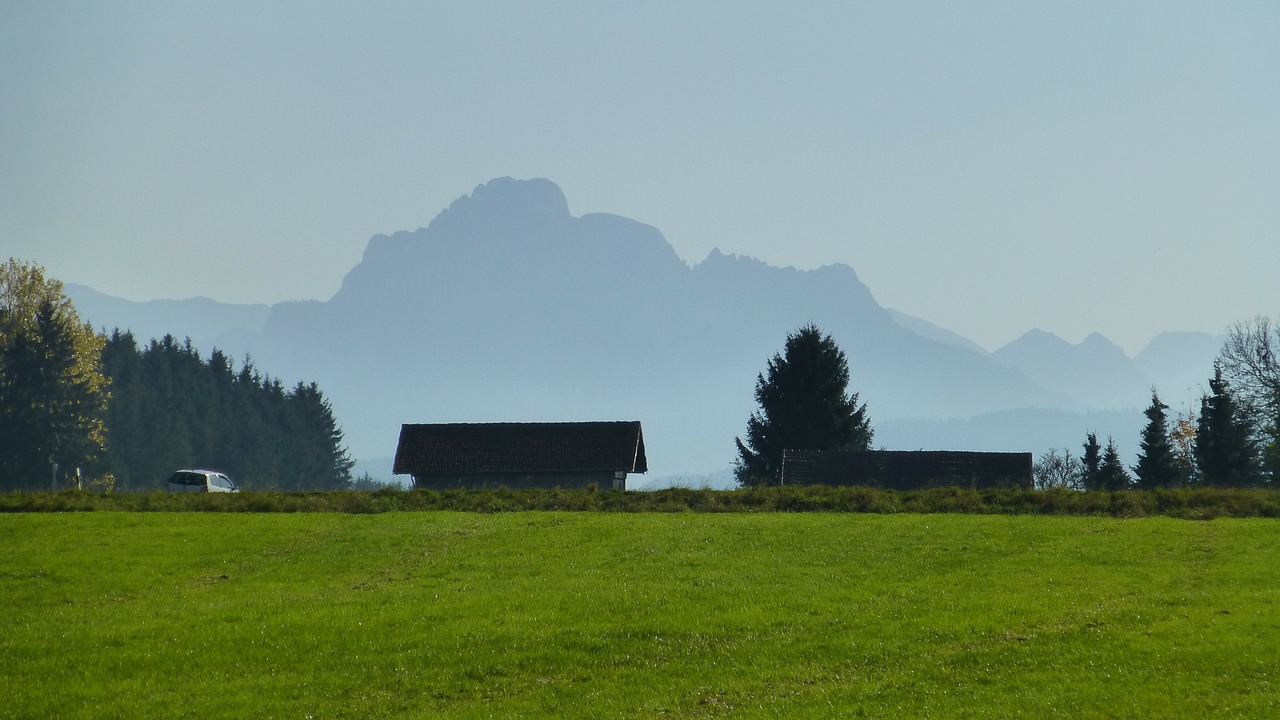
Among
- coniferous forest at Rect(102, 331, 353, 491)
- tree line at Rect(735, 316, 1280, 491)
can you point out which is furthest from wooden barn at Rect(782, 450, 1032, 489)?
coniferous forest at Rect(102, 331, 353, 491)

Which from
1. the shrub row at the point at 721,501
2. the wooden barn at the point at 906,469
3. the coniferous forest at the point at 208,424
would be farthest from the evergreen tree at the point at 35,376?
the wooden barn at the point at 906,469

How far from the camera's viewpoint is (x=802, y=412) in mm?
100500

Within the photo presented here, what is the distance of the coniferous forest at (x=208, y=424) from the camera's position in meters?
124

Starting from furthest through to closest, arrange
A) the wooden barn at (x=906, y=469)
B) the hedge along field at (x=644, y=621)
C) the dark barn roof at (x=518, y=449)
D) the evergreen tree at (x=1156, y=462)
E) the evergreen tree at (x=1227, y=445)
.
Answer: the evergreen tree at (x=1156, y=462), the evergreen tree at (x=1227, y=445), the wooden barn at (x=906, y=469), the dark barn roof at (x=518, y=449), the hedge along field at (x=644, y=621)

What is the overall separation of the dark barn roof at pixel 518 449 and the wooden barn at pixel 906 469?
12.8m

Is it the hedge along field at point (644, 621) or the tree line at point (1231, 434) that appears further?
the tree line at point (1231, 434)

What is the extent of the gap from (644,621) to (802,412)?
76428 millimetres

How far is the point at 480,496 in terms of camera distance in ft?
172

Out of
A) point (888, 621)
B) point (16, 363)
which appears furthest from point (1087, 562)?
point (16, 363)

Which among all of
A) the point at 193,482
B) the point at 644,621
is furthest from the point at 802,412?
the point at 644,621

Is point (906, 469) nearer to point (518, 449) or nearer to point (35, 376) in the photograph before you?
point (518, 449)

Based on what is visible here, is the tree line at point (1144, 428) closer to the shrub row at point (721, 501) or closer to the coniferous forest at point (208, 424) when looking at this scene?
the shrub row at point (721, 501)

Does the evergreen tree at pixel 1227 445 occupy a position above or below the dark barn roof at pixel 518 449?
above

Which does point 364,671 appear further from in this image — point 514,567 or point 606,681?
point 514,567
